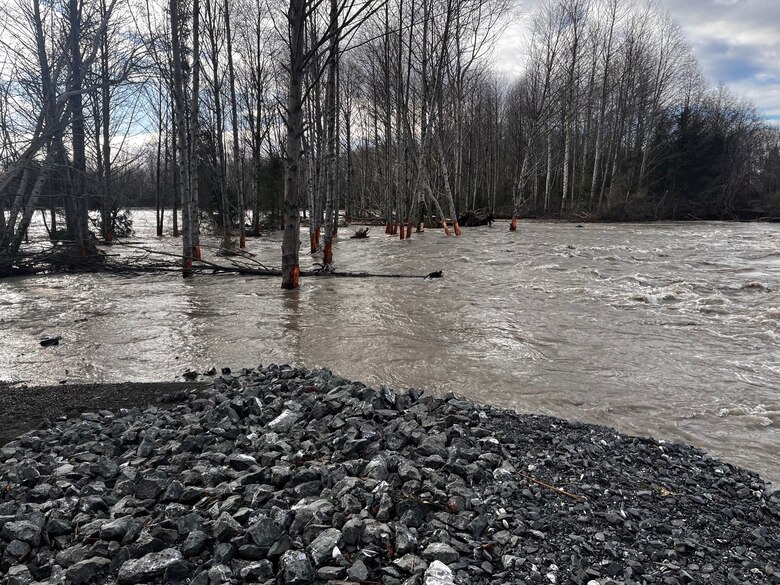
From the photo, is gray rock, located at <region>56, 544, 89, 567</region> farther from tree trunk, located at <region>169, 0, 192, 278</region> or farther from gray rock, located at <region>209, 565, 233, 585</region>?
tree trunk, located at <region>169, 0, 192, 278</region>

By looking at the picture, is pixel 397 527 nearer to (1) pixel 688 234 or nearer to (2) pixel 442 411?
(2) pixel 442 411

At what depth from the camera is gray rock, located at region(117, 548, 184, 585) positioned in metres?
1.95

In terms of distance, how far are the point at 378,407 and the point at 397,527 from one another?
145 cm

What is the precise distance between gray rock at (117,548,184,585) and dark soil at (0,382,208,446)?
6.68ft

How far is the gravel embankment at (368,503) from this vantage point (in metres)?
2.01

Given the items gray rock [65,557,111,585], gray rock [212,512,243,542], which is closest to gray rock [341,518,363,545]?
gray rock [212,512,243,542]

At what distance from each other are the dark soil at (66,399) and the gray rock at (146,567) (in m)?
2.04

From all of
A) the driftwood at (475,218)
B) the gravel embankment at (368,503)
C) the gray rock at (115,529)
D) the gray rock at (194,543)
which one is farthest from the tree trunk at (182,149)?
the driftwood at (475,218)

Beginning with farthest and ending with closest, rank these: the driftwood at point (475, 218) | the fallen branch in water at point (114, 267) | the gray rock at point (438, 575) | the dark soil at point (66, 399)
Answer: the driftwood at point (475, 218) < the fallen branch in water at point (114, 267) < the dark soil at point (66, 399) < the gray rock at point (438, 575)

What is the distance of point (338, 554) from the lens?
2033mm

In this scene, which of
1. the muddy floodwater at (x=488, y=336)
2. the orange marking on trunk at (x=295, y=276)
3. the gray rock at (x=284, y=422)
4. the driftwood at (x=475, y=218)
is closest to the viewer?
the gray rock at (x=284, y=422)

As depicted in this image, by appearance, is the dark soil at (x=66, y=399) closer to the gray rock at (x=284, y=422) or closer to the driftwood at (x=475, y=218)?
the gray rock at (x=284, y=422)

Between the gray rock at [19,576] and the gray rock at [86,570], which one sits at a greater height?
the gray rock at [86,570]

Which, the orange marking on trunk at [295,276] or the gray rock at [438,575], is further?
the orange marking on trunk at [295,276]
